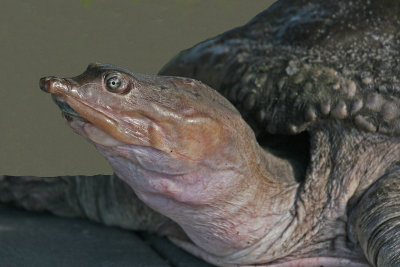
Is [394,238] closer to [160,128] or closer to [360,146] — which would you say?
[360,146]

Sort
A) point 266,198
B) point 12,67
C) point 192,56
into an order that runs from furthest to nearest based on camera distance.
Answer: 1. point 12,67
2. point 192,56
3. point 266,198

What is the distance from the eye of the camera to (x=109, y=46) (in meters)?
3.60

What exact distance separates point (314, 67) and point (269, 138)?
0.83ft

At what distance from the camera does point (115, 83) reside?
1.12m

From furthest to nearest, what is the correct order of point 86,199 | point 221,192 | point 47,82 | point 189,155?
point 86,199 → point 221,192 → point 189,155 → point 47,82

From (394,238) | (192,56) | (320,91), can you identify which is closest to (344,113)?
(320,91)

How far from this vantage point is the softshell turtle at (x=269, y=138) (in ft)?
3.81

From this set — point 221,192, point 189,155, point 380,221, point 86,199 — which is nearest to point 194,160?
point 189,155

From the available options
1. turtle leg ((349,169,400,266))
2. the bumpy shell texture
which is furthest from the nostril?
turtle leg ((349,169,400,266))

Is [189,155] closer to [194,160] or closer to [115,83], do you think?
[194,160]

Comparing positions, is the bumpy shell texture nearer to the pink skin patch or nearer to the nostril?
the pink skin patch

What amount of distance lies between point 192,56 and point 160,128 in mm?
759

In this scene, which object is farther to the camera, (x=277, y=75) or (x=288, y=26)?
(x=288, y=26)

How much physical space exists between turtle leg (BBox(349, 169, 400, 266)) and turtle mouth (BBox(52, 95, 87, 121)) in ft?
2.39
